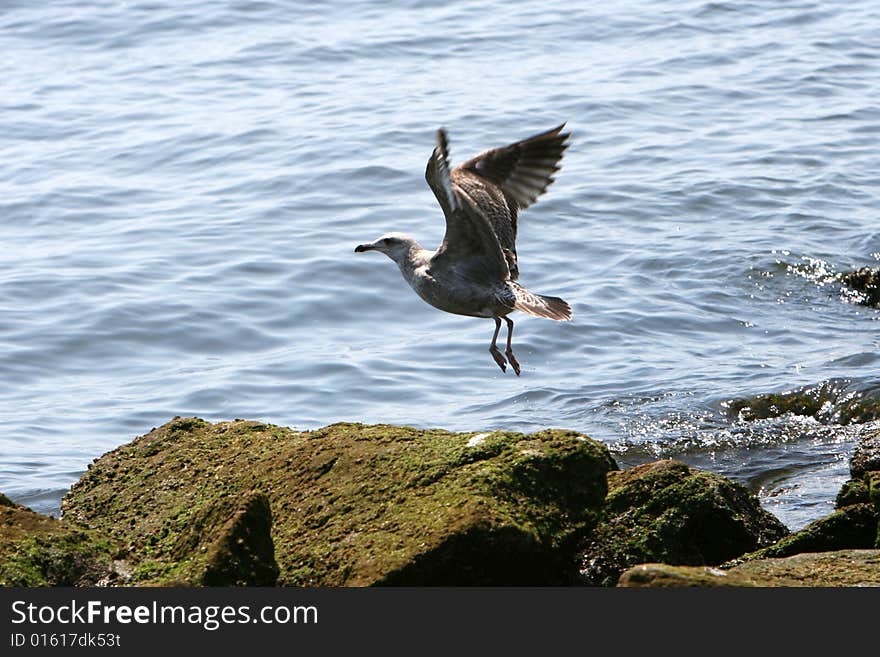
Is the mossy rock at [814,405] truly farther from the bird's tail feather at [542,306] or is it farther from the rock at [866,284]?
the bird's tail feather at [542,306]

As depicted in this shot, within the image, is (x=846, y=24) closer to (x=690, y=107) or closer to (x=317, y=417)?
(x=690, y=107)

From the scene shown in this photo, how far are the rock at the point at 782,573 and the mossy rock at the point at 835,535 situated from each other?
0.89ft

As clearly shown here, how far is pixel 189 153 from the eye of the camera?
52.3ft

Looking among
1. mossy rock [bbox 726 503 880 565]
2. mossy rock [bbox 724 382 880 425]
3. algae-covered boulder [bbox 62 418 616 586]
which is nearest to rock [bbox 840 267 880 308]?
mossy rock [bbox 724 382 880 425]

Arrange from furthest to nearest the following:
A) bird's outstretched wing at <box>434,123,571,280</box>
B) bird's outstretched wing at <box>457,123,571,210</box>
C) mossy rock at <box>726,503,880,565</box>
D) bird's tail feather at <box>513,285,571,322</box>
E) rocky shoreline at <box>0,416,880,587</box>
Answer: bird's outstretched wing at <box>457,123,571,210</box> < bird's outstretched wing at <box>434,123,571,280</box> < bird's tail feather at <box>513,285,571,322</box> < mossy rock at <box>726,503,880,565</box> < rocky shoreline at <box>0,416,880,587</box>

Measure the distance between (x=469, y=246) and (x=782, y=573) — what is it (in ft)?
10.5

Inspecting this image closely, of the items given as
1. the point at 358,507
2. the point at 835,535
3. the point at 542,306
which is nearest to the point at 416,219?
the point at 542,306

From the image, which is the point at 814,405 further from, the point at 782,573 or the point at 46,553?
the point at 46,553

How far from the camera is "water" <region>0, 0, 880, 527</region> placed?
32.5 ft

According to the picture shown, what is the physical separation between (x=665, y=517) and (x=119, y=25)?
56.2ft

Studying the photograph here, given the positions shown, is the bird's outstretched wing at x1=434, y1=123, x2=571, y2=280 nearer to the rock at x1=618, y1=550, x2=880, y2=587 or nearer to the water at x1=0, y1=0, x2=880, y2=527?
the water at x1=0, y1=0, x2=880, y2=527

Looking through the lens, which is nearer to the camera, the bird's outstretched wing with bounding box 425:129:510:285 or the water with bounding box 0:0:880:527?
the bird's outstretched wing with bounding box 425:129:510:285

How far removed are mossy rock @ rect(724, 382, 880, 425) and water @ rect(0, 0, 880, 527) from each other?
0.17 metres

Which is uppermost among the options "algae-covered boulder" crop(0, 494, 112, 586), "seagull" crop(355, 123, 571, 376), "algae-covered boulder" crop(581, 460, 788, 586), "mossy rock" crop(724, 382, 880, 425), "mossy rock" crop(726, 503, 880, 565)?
"seagull" crop(355, 123, 571, 376)
